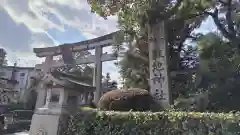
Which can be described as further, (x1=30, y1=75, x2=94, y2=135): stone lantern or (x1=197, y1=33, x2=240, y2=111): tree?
(x1=197, y1=33, x2=240, y2=111): tree

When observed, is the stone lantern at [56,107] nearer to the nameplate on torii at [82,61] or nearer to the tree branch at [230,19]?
the nameplate on torii at [82,61]

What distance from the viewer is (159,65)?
8.55 meters

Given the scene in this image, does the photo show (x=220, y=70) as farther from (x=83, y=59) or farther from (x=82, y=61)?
(x=82, y=61)

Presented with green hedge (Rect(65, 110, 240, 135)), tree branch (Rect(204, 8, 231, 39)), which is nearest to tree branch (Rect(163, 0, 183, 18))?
tree branch (Rect(204, 8, 231, 39))

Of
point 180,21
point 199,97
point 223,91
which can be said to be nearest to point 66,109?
point 199,97

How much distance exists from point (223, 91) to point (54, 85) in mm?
5873

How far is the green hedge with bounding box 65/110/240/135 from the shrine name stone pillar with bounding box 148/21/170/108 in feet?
8.38

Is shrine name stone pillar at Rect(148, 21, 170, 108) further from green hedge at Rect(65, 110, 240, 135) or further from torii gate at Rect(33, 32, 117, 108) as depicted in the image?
torii gate at Rect(33, 32, 117, 108)

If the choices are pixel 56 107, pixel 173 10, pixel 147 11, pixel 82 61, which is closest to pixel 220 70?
pixel 173 10

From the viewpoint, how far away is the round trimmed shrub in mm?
7359

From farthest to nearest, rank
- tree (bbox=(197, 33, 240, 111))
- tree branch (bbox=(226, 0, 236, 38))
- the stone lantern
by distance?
1. tree branch (bbox=(226, 0, 236, 38))
2. tree (bbox=(197, 33, 240, 111))
3. the stone lantern

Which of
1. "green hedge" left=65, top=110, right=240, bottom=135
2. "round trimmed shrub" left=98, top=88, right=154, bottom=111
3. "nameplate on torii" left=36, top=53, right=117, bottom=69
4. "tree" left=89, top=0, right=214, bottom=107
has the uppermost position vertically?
"tree" left=89, top=0, right=214, bottom=107

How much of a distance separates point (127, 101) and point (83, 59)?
8.70m

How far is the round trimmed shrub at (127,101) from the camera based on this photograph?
7359 millimetres
